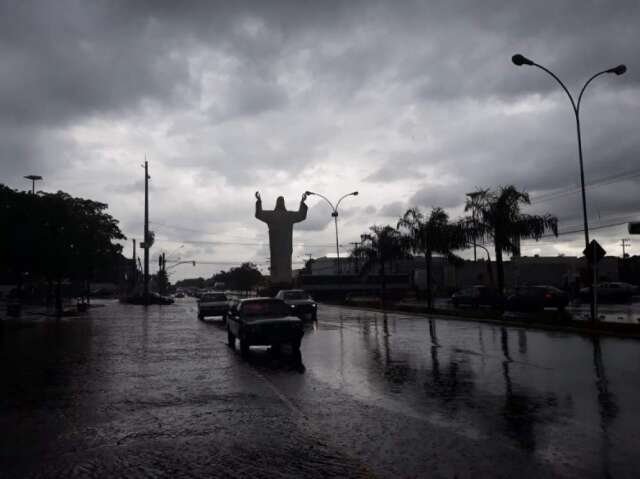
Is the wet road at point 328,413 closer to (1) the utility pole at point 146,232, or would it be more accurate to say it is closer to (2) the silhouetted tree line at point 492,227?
(2) the silhouetted tree line at point 492,227

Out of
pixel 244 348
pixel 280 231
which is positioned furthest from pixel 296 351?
pixel 280 231

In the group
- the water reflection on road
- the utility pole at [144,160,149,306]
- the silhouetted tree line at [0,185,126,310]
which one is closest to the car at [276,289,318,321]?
the water reflection on road

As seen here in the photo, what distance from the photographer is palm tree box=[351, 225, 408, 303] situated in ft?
159

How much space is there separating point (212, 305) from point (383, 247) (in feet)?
60.6

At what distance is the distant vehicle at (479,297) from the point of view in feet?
128

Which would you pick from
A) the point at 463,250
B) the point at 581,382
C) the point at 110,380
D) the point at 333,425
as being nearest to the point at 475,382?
the point at 581,382

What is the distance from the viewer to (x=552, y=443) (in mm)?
7023

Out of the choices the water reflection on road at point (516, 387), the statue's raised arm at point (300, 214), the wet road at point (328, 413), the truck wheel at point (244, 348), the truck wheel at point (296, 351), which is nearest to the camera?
the wet road at point (328, 413)

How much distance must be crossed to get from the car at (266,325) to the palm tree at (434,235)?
20.2m

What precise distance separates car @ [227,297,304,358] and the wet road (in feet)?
1.69

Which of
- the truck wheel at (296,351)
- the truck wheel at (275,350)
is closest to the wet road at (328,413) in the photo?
the truck wheel at (296,351)

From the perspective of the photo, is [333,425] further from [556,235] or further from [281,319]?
[556,235]

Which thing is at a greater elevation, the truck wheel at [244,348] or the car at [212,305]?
the car at [212,305]

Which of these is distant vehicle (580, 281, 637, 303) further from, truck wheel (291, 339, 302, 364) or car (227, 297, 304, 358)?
truck wheel (291, 339, 302, 364)
